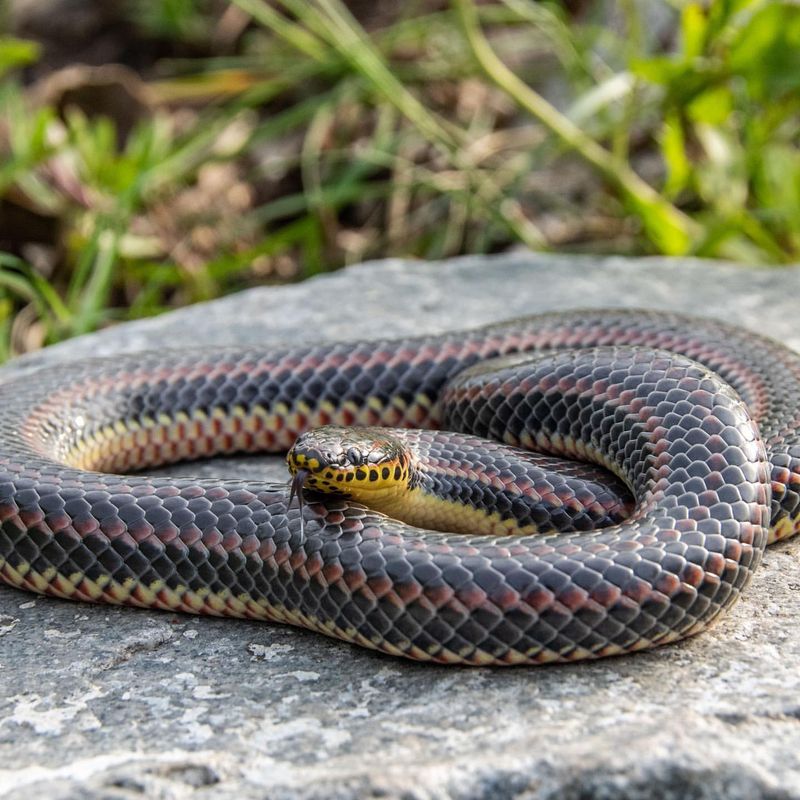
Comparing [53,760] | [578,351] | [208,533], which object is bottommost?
[53,760]

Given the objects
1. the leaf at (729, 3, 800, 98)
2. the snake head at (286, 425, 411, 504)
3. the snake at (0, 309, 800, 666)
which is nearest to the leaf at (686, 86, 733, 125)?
the leaf at (729, 3, 800, 98)

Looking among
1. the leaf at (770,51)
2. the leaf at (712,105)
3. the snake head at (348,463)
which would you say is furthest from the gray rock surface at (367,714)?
the leaf at (712,105)

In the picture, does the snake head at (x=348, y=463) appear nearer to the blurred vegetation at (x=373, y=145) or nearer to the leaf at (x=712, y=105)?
the blurred vegetation at (x=373, y=145)

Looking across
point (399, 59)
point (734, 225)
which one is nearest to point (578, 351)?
point (734, 225)

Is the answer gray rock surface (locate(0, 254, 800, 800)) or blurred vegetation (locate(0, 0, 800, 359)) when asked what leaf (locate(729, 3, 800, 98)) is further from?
gray rock surface (locate(0, 254, 800, 800))

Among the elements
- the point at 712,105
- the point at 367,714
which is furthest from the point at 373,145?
the point at 367,714

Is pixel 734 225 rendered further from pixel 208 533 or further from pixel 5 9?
pixel 5 9

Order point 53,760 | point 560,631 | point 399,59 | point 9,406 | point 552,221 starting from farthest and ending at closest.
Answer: point 399,59 → point 552,221 → point 9,406 → point 560,631 → point 53,760

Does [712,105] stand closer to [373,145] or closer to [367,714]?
[373,145]
